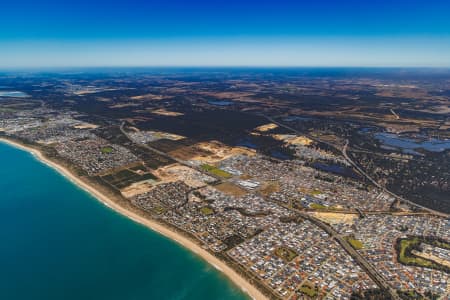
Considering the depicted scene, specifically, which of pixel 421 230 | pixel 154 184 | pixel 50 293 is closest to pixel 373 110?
pixel 421 230

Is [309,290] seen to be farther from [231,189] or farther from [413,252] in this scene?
[231,189]

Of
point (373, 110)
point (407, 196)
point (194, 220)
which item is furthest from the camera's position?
point (373, 110)

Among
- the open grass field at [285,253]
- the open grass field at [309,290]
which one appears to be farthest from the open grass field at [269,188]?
the open grass field at [309,290]

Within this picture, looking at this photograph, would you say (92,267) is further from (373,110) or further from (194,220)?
(373,110)

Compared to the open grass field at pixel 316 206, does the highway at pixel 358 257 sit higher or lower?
lower

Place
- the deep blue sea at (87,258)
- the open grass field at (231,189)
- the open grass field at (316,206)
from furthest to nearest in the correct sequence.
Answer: the open grass field at (231,189) < the open grass field at (316,206) < the deep blue sea at (87,258)

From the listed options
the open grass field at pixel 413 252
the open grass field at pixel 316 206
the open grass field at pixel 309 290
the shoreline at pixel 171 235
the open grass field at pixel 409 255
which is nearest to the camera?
the open grass field at pixel 309 290

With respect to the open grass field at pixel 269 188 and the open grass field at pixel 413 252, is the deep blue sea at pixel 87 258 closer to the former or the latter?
the open grass field at pixel 269 188
